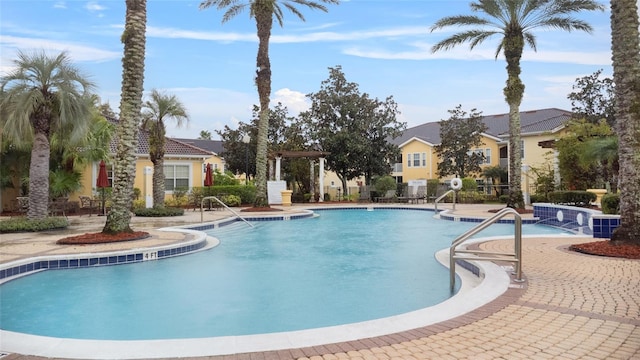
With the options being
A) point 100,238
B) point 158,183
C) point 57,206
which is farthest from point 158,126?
point 100,238

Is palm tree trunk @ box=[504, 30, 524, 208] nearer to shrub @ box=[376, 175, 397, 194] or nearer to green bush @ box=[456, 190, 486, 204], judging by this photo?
green bush @ box=[456, 190, 486, 204]

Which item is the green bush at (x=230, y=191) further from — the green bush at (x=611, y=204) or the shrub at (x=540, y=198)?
the green bush at (x=611, y=204)

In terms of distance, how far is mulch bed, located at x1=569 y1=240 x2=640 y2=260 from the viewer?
7.84 meters

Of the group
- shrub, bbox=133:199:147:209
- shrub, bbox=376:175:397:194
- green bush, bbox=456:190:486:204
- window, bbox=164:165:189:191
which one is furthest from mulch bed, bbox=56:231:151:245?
green bush, bbox=456:190:486:204

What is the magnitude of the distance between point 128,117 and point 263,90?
11.0 m

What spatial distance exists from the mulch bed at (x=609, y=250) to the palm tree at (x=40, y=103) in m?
14.2

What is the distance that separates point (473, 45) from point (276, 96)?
72.0ft

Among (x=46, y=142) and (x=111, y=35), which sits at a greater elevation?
(x=111, y=35)

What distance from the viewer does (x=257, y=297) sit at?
6684 mm

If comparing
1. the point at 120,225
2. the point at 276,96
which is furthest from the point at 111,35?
the point at 276,96

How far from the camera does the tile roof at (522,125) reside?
35656 mm

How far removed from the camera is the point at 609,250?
8156mm

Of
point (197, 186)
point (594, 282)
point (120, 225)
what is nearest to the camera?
point (594, 282)

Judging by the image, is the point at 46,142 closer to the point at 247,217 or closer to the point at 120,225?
the point at 120,225
